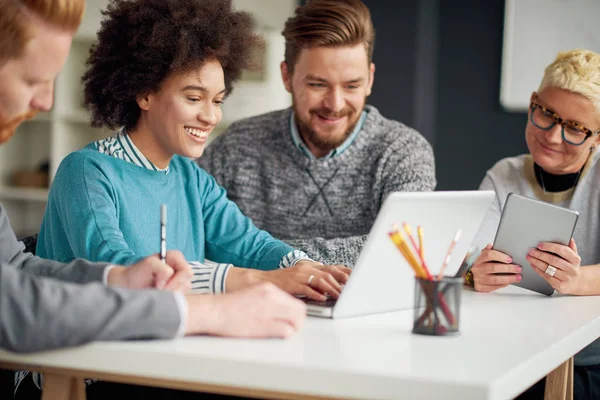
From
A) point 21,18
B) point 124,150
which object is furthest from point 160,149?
point 21,18

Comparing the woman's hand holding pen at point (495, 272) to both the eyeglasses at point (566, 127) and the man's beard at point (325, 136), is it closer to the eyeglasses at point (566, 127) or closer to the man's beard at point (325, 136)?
the eyeglasses at point (566, 127)

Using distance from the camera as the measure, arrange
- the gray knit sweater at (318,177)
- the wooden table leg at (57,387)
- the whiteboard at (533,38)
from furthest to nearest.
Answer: the whiteboard at (533,38) → the gray knit sweater at (318,177) → the wooden table leg at (57,387)

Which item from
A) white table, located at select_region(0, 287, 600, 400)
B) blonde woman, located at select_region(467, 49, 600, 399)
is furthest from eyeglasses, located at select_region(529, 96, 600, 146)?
white table, located at select_region(0, 287, 600, 400)

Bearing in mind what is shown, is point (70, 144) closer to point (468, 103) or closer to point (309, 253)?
point (468, 103)

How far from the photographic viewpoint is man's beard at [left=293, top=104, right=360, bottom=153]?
2506 mm

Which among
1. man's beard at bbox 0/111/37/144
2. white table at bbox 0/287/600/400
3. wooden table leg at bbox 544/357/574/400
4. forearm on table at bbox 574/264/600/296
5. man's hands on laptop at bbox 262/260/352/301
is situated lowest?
wooden table leg at bbox 544/357/574/400

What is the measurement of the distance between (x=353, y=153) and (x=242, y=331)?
4.83ft

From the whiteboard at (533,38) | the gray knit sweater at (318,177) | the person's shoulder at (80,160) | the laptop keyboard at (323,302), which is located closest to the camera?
the laptop keyboard at (323,302)

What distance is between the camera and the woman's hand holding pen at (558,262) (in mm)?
1694

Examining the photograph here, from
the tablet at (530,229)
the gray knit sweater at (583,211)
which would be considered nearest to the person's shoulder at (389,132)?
the gray knit sweater at (583,211)

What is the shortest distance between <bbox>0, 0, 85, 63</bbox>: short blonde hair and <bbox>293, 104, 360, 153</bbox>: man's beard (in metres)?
1.40

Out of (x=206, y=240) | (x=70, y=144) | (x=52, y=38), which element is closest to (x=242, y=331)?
(x=52, y=38)

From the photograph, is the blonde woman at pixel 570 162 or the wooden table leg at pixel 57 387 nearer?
the wooden table leg at pixel 57 387

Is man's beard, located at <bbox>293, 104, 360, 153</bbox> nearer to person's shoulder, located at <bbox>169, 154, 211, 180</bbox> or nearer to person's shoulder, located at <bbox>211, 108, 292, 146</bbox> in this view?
person's shoulder, located at <bbox>211, 108, 292, 146</bbox>
